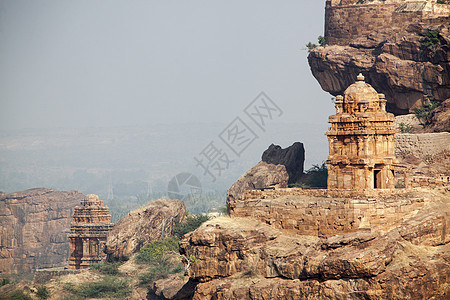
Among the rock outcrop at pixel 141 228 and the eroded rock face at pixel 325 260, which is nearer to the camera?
the eroded rock face at pixel 325 260

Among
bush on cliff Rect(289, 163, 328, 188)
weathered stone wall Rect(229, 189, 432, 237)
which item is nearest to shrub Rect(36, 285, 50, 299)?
bush on cliff Rect(289, 163, 328, 188)

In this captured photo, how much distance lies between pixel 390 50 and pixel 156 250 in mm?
22132

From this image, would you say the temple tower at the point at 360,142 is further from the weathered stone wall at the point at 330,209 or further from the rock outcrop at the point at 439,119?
the rock outcrop at the point at 439,119

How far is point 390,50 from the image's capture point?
7619 centimetres

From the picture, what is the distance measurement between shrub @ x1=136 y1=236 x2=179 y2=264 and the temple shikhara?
551 inches

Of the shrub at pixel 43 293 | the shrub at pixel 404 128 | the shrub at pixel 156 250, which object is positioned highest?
the shrub at pixel 404 128

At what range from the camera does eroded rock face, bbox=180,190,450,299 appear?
44500mm

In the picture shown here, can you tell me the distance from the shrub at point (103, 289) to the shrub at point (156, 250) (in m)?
3.46

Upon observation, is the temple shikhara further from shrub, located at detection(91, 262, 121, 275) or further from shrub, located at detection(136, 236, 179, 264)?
shrub, located at detection(91, 262, 121, 275)

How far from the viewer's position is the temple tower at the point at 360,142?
53906 mm

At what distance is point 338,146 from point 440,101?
70.4ft

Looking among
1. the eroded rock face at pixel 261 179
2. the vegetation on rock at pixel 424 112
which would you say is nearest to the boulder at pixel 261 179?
the eroded rock face at pixel 261 179

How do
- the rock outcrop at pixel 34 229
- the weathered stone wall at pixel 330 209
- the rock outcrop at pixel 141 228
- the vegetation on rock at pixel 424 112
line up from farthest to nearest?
the rock outcrop at pixel 34 229 < the rock outcrop at pixel 141 228 < the vegetation on rock at pixel 424 112 < the weathered stone wall at pixel 330 209

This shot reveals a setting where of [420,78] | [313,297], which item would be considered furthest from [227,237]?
[420,78]
